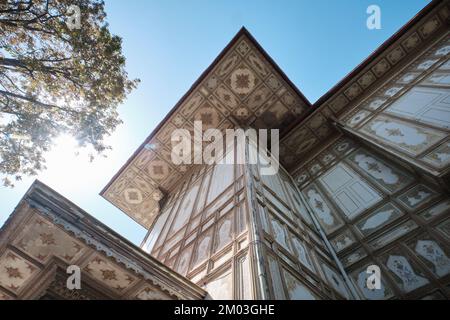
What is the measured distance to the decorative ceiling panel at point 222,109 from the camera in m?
8.09

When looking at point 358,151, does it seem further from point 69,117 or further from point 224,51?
point 69,117

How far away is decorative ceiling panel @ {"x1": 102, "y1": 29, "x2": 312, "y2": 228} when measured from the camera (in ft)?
26.5

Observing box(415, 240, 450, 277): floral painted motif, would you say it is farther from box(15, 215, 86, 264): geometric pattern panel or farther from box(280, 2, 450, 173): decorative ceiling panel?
box(15, 215, 86, 264): geometric pattern panel

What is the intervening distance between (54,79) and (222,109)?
4661mm

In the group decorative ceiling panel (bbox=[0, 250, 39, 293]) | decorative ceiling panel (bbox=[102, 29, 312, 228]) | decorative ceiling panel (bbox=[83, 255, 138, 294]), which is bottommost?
decorative ceiling panel (bbox=[83, 255, 138, 294])

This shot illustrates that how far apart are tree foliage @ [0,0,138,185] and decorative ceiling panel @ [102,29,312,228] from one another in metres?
3.01

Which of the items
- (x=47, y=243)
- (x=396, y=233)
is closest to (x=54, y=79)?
(x=47, y=243)

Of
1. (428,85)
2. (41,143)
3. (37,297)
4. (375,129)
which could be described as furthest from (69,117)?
(428,85)

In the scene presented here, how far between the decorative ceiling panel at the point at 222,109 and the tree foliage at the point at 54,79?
3005 mm

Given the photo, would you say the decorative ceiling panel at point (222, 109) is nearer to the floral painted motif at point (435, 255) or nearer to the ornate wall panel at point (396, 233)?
the ornate wall panel at point (396, 233)

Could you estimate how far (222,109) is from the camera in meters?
8.72

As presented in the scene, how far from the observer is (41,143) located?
565cm

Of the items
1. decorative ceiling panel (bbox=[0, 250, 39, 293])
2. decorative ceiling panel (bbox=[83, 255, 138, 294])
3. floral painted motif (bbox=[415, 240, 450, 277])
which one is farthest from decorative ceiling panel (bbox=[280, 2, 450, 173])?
decorative ceiling panel (bbox=[0, 250, 39, 293])

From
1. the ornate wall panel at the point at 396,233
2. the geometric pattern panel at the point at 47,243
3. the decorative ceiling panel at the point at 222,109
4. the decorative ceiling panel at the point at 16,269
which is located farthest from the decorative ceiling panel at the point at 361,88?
the decorative ceiling panel at the point at 16,269
